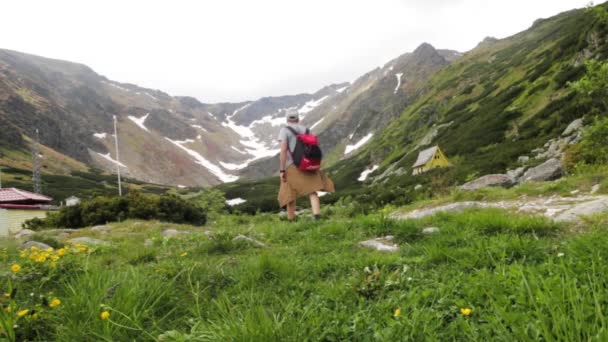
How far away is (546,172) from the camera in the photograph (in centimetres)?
1567

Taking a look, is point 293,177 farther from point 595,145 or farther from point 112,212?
point 112,212

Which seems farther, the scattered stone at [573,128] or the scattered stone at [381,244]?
the scattered stone at [573,128]

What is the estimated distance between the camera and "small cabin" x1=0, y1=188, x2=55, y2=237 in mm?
19859

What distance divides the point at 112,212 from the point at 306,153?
1158 cm

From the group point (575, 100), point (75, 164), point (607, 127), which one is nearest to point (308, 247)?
point (607, 127)

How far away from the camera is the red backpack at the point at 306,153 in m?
8.50

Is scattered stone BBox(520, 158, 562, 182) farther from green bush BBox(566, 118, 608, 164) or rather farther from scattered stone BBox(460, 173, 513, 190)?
green bush BBox(566, 118, 608, 164)

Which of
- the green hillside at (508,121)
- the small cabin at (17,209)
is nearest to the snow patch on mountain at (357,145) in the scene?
the green hillside at (508,121)

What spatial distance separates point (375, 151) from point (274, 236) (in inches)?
3613

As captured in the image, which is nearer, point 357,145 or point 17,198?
point 17,198

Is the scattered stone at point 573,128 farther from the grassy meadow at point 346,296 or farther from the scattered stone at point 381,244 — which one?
the scattered stone at point 381,244

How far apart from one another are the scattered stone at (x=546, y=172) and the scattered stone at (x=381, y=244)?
12.7 m

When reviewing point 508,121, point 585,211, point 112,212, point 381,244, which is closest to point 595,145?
point 585,211

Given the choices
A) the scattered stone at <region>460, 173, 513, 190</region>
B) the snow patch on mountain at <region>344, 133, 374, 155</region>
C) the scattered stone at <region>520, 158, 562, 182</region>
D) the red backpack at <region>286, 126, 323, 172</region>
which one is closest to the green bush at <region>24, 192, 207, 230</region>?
the red backpack at <region>286, 126, 323, 172</region>
